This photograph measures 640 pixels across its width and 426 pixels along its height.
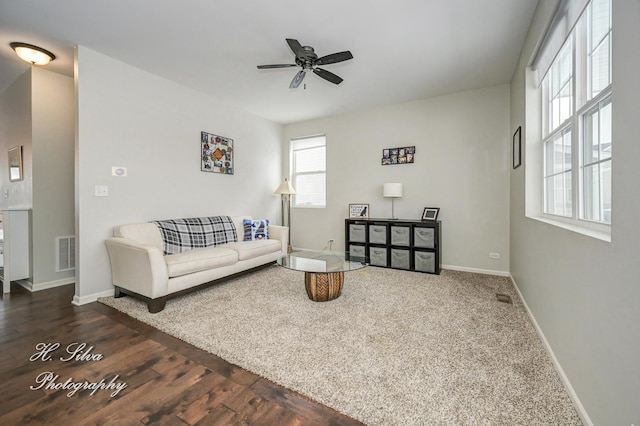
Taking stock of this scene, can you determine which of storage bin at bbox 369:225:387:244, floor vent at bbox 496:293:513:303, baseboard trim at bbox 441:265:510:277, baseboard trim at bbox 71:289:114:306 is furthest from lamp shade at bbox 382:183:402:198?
baseboard trim at bbox 71:289:114:306

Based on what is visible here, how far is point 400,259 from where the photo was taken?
4027 mm

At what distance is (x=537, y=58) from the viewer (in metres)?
2.33

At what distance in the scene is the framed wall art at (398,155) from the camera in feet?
14.2

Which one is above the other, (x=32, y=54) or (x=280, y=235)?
(x=32, y=54)

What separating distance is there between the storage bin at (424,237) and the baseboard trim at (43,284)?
4.71m

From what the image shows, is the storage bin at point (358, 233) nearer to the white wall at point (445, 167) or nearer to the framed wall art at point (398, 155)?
the white wall at point (445, 167)

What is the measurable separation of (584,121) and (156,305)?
3.61m

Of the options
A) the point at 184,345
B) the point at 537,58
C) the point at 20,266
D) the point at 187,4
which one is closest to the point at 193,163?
the point at 187,4

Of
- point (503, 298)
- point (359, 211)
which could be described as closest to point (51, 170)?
point (359, 211)

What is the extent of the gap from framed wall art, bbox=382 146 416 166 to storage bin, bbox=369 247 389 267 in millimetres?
1453

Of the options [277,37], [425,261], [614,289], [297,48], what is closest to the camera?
[614,289]

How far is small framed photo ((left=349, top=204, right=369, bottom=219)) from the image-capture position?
4.73m

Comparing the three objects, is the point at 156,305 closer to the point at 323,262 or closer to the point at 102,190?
the point at 102,190

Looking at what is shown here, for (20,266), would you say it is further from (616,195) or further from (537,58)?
(537,58)
